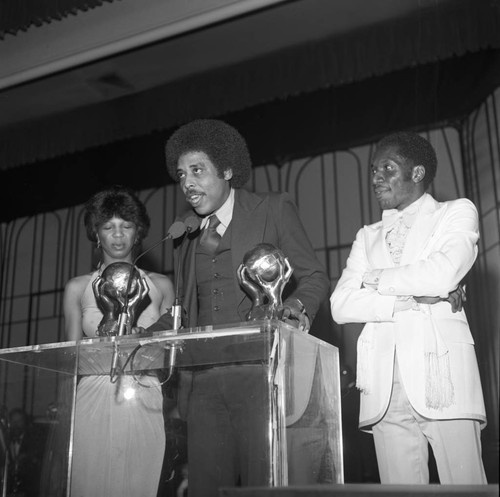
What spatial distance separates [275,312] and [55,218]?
4392mm

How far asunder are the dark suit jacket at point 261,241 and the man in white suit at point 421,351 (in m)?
0.16

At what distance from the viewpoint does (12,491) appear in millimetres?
2516

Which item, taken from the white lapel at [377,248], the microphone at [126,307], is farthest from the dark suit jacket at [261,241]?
the white lapel at [377,248]

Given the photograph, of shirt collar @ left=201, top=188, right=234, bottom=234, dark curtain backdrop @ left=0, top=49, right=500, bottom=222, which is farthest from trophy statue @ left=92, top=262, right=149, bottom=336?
dark curtain backdrop @ left=0, top=49, right=500, bottom=222

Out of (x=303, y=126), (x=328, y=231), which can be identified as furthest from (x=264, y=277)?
(x=303, y=126)

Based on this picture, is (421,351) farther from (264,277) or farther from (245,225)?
(245,225)

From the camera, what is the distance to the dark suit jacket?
2.69 meters

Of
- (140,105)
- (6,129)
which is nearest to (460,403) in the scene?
(140,105)

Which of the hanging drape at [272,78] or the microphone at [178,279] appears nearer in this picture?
the microphone at [178,279]

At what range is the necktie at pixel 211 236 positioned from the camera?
9.19ft

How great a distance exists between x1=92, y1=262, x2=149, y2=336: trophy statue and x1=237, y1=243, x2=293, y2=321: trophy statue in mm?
496

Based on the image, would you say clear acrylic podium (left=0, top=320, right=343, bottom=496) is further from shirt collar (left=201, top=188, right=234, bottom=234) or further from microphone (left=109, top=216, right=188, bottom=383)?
shirt collar (left=201, top=188, right=234, bottom=234)

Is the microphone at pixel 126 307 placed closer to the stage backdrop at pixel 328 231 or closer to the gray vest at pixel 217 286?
the gray vest at pixel 217 286

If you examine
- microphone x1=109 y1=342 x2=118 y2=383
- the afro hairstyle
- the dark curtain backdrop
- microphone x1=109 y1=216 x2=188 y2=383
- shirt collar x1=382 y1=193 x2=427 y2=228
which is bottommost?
microphone x1=109 y1=342 x2=118 y2=383
